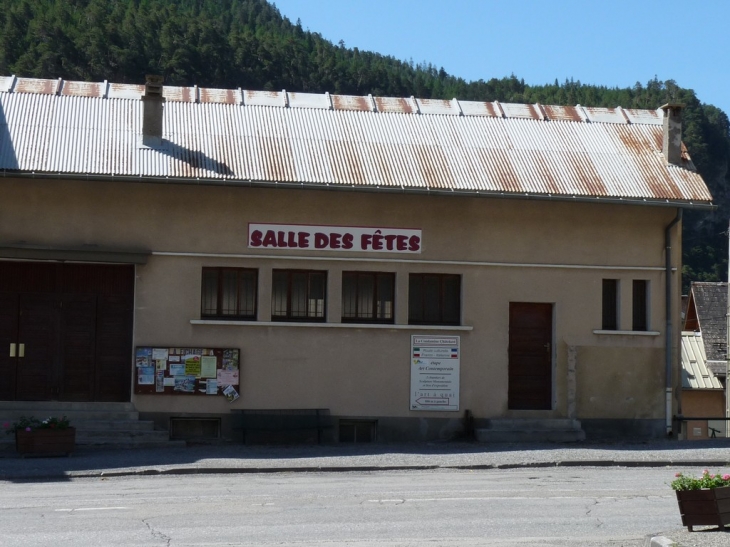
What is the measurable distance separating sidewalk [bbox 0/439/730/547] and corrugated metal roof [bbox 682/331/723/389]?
2162 cm

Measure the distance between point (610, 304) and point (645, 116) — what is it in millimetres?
5605

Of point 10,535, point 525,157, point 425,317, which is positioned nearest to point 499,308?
point 425,317

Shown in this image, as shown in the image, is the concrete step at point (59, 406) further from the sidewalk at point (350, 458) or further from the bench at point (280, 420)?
the bench at point (280, 420)

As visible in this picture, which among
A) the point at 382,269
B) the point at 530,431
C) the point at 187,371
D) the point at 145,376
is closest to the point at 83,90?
the point at 145,376

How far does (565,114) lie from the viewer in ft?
79.5

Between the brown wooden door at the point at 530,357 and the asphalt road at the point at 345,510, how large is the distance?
478cm

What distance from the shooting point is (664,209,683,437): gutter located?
20969 mm

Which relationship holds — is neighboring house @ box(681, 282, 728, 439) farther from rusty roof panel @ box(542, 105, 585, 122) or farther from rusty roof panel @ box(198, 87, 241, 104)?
rusty roof panel @ box(198, 87, 241, 104)

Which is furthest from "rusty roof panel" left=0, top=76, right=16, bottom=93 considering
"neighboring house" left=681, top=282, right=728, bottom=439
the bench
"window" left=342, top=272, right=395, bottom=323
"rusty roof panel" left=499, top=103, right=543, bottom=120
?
"neighboring house" left=681, top=282, right=728, bottom=439

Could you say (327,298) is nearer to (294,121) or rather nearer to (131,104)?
(294,121)

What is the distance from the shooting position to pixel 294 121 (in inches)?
872

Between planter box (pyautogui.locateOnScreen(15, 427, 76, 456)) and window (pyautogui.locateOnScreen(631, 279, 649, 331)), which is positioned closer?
planter box (pyautogui.locateOnScreen(15, 427, 76, 456))

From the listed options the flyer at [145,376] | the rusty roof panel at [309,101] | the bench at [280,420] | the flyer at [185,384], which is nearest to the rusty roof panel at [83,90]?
the rusty roof panel at [309,101]

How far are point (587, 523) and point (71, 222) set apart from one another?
12.0 meters
